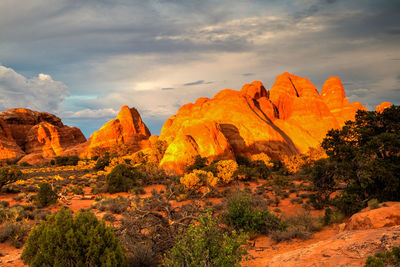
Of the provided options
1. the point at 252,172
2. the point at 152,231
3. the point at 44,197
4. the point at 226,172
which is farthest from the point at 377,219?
the point at 252,172

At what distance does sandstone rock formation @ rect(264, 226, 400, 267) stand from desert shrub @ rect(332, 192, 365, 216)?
17.7 feet

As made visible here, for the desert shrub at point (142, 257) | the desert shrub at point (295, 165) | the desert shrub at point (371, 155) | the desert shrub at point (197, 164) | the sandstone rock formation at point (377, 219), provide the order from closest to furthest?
the desert shrub at point (142, 257) < the sandstone rock formation at point (377, 219) < the desert shrub at point (371, 155) < the desert shrub at point (197, 164) < the desert shrub at point (295, 165)

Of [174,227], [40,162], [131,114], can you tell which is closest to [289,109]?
[131,114]

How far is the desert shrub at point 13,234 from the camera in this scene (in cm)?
925

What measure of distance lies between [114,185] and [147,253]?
16859mm

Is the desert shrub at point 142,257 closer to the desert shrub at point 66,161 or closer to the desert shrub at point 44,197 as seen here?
the desert shrub at point 44,197

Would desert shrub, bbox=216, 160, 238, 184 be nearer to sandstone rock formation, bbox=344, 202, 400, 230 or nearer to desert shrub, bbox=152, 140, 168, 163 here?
sandstone rock formation, bbox=344, 202, 400, 230

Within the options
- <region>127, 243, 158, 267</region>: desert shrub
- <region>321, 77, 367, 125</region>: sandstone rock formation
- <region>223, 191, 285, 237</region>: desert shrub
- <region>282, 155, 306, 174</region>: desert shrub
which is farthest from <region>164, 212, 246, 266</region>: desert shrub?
<region>321, 77, 367, 125</region>: sandstone rock formation

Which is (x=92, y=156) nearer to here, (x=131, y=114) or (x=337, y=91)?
(x=131, y=114)

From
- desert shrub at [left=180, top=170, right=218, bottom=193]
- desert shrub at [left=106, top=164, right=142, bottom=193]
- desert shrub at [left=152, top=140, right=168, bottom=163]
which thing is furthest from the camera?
desert shrub at [left=152, top=140, right=168, bottom=163]

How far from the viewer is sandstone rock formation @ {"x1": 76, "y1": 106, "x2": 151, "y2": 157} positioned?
216 feet

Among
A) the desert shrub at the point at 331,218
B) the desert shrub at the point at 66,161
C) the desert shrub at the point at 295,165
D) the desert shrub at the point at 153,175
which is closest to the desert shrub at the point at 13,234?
the desert shrub at the point at 331,218

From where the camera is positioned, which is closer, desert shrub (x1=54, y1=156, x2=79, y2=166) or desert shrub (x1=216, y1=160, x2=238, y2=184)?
desert shrub (x1=216, y1=160, x2=238, y2=184)

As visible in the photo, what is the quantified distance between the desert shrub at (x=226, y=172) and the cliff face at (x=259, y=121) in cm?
704
